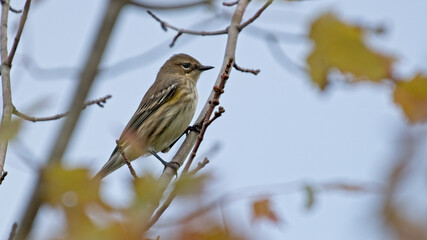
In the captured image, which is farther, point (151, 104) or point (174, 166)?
point (151, 104)

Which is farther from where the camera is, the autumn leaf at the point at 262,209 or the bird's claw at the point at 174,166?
the autumn leaf at the point at 262,209

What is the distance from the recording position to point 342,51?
17.0ft

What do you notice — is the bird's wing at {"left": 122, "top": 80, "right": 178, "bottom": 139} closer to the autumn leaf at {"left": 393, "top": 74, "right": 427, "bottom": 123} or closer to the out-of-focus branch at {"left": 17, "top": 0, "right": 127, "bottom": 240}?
the autumn leaf at {"left": 393, "top": 74, "right": 427, "bottom": 123}

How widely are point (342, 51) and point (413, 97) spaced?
1159mm

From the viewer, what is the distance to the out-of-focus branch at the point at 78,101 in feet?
7.52

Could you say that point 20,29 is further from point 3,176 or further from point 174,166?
point 174,166

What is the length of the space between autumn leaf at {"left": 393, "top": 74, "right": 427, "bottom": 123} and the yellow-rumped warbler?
3.91 meters

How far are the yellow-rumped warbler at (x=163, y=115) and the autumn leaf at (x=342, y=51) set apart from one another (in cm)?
439

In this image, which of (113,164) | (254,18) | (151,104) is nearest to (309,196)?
(254,18)

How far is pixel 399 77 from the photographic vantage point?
5.76 meters

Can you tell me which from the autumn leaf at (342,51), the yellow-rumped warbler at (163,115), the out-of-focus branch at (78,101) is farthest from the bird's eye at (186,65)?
the out-of-focus branch at (78,101)

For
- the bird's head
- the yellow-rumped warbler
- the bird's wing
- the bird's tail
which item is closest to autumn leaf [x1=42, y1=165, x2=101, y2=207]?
the yellow-rumped warbler

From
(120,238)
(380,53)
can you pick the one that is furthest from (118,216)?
(380,53)

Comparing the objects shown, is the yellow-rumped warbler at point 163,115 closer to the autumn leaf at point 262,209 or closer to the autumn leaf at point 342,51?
the autumn leaf at point 262,209
